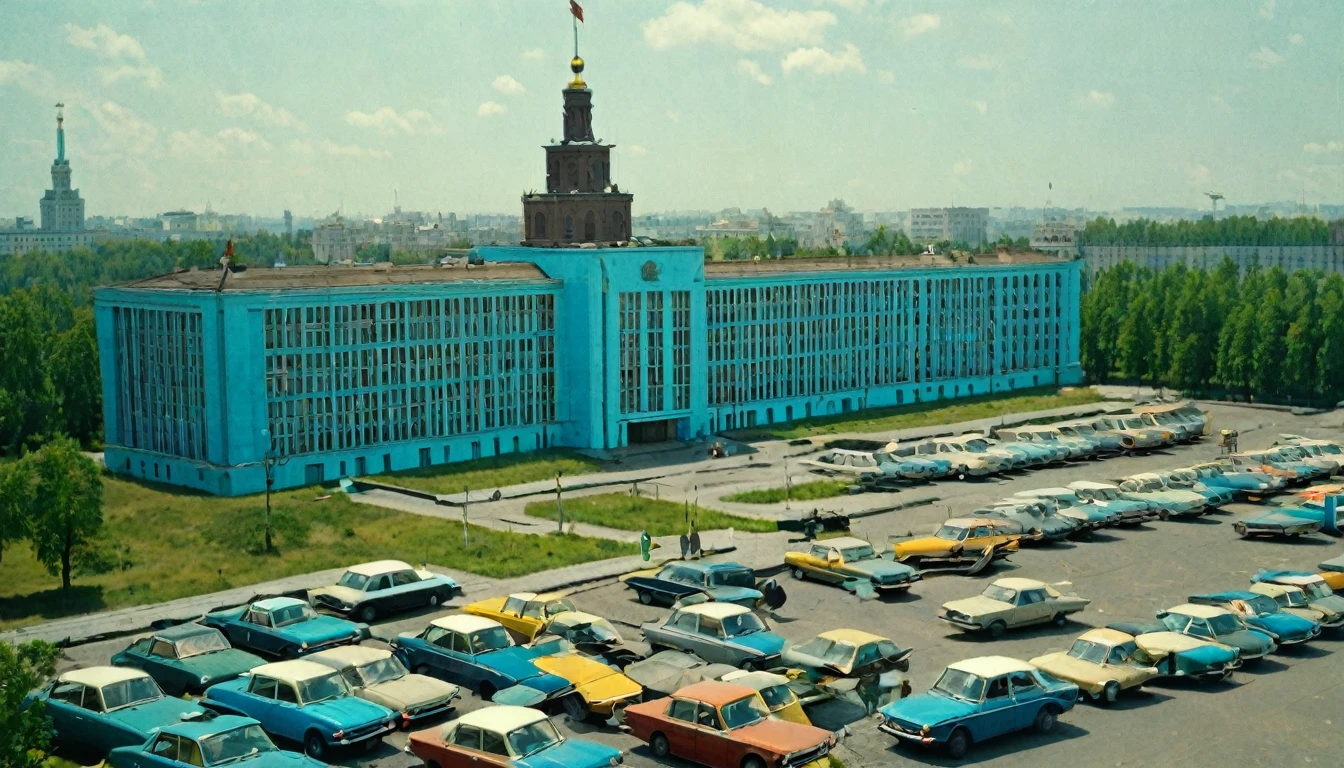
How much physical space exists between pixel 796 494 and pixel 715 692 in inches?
1444

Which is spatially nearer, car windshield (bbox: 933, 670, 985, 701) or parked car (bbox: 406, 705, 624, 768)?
parked car (bbox: 406, 705, 624, 768)

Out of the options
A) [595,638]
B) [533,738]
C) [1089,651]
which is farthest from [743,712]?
[1089,651]

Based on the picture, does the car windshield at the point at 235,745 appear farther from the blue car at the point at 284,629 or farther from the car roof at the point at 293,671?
the blue car at the point at 284,629

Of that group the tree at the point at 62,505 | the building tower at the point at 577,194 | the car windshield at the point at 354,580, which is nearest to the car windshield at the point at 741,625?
the car windshield at the point at 354,580

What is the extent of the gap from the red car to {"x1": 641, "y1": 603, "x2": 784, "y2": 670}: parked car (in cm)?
498

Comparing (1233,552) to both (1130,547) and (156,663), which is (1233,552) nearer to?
(1130,547)

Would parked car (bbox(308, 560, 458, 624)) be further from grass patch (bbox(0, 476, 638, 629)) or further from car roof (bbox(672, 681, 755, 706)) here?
car roof (bbox(672, 681, 755, 706))

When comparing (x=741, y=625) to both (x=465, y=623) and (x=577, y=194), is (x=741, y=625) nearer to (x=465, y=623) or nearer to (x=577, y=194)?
Result: (x=465, y=623)

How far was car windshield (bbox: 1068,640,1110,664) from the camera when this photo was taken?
115 feet

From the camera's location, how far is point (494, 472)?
73.8 m

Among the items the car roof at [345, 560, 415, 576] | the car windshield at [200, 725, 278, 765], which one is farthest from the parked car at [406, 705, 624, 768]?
the car roof at [345, 560, 415, 576]

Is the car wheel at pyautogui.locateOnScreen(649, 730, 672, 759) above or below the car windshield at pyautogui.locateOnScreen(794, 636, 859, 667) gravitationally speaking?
below

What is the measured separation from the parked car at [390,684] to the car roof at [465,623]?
2158mm

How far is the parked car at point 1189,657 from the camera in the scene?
35281mm
